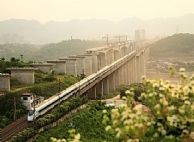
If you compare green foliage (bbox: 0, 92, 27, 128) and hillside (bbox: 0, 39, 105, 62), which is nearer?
green foliage (bbox: 0, 92, 27, 128)

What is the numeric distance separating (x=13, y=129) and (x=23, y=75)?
33.4 ft

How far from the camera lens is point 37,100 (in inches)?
987

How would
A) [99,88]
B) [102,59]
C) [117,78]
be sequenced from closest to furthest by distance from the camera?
1. [99,88]
2. [102,59]
3. [117,78]

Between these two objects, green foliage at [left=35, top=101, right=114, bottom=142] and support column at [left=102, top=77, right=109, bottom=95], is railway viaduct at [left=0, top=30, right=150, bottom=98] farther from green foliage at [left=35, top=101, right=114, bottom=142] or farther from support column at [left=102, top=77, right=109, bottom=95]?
green foliage at [left=35, top=101, right=114, bottom=142]

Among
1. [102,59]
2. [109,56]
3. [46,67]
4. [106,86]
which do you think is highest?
[109,56]

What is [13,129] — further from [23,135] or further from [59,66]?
[59,66]

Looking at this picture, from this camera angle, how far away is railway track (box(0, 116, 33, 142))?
706 inches

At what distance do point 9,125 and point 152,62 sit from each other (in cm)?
10026

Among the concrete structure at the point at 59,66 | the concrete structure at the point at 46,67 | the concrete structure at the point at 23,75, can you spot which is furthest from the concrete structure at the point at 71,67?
the concrete structure at the point at 23,75

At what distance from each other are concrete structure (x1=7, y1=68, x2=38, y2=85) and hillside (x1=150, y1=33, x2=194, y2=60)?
326 feet

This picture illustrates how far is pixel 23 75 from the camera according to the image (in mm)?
28688

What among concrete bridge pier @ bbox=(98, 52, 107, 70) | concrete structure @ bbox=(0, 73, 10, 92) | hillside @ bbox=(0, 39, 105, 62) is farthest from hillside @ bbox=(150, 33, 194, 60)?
concrete structure @ bbox=(0, 73, 10, 92)

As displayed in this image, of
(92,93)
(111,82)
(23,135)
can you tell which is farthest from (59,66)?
(23,135)

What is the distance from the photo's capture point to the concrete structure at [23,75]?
28641 mm
